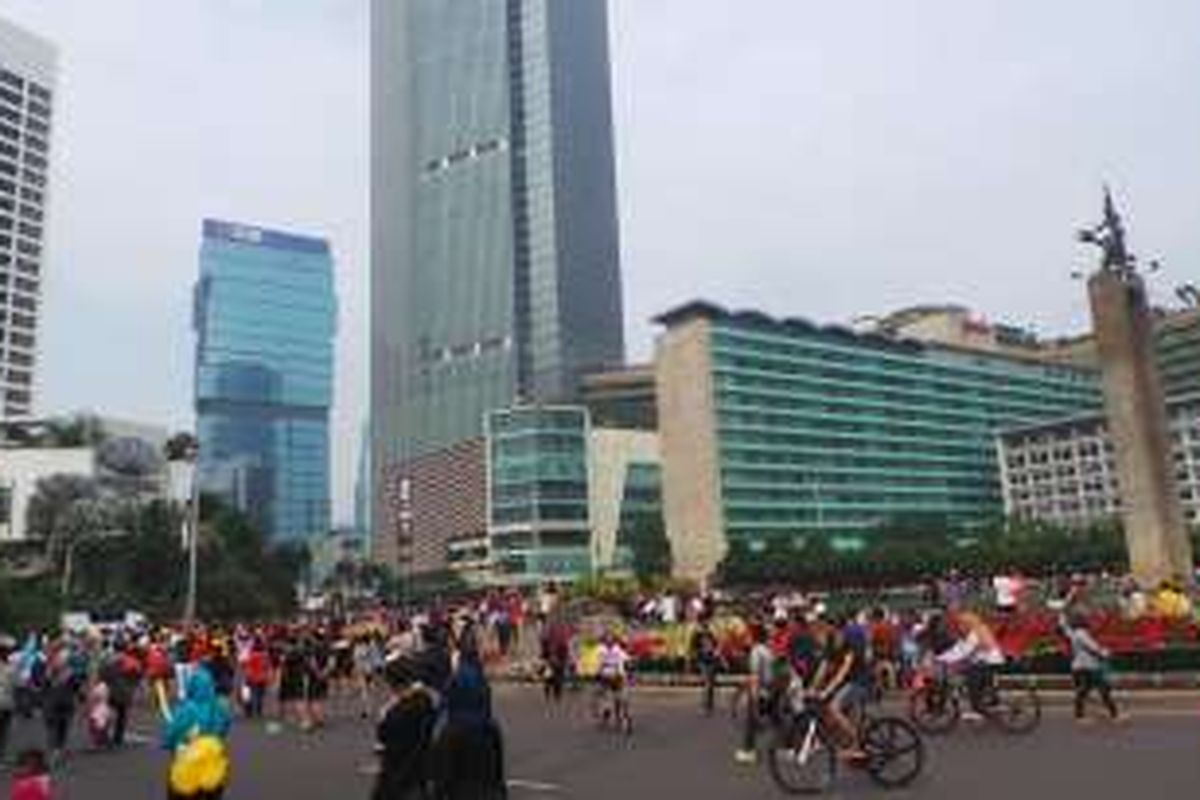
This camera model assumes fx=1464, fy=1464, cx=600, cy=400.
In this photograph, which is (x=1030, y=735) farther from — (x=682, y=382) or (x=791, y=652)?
(x=682, y=382)

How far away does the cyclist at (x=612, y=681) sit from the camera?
83.0ft

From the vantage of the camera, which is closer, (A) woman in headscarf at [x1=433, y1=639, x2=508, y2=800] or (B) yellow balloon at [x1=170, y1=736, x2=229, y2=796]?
(B) yellow balloon at [x1=170, y1=736, x2=229, y2=796]

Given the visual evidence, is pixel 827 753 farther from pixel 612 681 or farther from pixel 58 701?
pixel 58 701

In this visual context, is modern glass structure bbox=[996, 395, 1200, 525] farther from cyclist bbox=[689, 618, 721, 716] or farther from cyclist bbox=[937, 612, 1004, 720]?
cyclist bbox=[937, 612, 1004, 720]

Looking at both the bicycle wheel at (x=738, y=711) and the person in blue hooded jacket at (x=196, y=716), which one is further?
the bicycle wheel at (x=738, y=711)

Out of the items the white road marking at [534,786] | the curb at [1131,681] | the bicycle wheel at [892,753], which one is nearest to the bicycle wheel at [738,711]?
the curb at [1131,681]

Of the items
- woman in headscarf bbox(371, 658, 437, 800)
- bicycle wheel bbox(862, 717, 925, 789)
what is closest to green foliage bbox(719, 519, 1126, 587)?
bicycle wheel bbox(862, 717, 925, 789)

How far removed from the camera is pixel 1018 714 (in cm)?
2117

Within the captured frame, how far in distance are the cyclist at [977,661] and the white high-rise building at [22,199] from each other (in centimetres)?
17245

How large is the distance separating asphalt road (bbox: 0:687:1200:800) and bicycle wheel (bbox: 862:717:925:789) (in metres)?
0.20

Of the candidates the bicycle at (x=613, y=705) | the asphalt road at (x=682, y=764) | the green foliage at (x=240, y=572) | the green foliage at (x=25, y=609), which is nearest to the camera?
the asphalt road at (x=682, y=764)

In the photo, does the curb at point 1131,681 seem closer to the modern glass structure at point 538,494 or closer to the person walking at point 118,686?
the person walking at point 118,686

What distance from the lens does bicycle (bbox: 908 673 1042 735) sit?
21.2 m

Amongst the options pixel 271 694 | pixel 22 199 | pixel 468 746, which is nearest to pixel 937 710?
pixel 468 746
